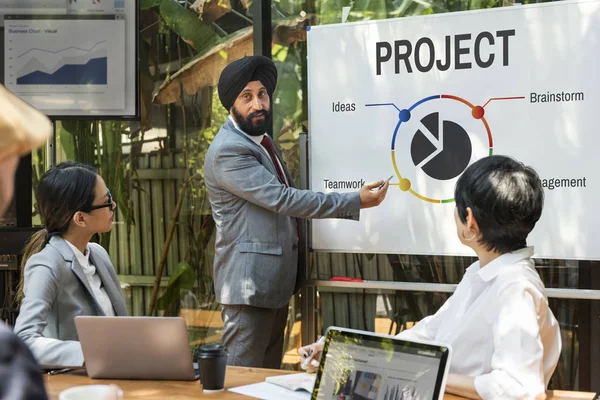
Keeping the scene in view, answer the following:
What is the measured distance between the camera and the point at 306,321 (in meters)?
4.40

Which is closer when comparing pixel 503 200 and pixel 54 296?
pixel 503 200

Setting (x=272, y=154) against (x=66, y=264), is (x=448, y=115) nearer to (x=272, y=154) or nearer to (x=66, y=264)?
(x=272, y=154)

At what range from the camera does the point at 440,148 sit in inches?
155

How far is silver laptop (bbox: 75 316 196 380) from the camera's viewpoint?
221 cm

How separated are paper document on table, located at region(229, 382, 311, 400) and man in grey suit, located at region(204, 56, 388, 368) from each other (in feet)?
5.13

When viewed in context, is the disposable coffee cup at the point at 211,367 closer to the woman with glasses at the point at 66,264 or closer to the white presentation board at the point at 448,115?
the woman with glasses at the point at 66,264

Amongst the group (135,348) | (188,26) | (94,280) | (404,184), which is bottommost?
(135,348)

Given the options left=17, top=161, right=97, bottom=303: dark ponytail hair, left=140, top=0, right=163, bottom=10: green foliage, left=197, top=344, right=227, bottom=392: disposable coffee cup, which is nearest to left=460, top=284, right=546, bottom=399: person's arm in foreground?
left=197, top=344, right=227, bottom=392: disposable coffee cup

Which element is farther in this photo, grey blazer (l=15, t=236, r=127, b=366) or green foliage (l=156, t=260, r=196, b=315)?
green foliage (l=156, t=260, r=196, b=315)

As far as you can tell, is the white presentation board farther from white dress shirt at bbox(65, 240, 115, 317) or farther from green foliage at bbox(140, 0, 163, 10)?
white dress shirt at bbox(65, 240, 115, 317)

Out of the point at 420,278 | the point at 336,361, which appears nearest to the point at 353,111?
the point at 420,278

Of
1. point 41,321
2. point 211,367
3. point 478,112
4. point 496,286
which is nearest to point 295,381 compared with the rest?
point 211,367

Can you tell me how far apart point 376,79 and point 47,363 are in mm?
2212

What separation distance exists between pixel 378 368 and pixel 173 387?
Answer: 0.70m
